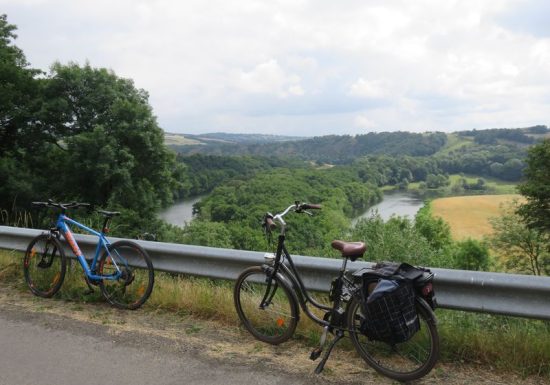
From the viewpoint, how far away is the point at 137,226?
90.3 feet

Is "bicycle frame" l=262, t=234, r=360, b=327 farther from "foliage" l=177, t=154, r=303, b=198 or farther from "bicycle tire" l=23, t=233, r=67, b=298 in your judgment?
"foliage" l=177, t=154, r=303, b=198

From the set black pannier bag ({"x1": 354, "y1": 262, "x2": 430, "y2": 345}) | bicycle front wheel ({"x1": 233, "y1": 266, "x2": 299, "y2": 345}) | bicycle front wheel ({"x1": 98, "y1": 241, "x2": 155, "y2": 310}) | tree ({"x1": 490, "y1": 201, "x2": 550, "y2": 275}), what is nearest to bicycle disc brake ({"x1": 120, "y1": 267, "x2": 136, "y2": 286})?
bicycle front wheel ({"x1": 98, "y1": 241, "x2": 155, "y2": 310})

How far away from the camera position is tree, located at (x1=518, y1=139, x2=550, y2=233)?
27.0 meters

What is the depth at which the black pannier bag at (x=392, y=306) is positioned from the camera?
3006 mm

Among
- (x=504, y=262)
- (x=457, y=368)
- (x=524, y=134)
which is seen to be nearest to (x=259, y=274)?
(x=457, y=368)

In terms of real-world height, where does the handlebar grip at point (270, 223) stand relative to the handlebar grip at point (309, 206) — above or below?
below

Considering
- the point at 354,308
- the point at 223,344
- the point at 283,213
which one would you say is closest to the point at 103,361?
the point at 223,344

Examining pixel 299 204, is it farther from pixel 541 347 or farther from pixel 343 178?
pixel 343 178

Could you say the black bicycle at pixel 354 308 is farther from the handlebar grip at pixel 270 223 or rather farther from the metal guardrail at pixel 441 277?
the metal guardrail at pixel 441 277

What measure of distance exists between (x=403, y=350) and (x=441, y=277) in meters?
0.58

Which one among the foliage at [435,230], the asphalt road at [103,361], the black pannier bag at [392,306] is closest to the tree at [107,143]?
the asphalt road at [103,361]

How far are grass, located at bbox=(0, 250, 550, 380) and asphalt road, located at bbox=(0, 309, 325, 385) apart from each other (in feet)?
1.44

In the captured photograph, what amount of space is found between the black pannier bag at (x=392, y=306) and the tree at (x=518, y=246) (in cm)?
3178

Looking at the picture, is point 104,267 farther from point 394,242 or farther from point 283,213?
point 394,242
